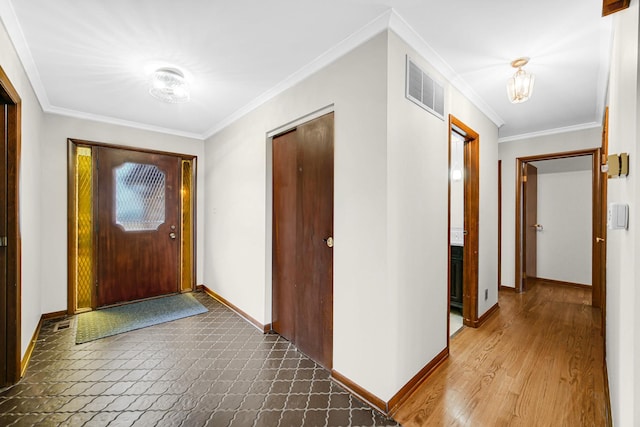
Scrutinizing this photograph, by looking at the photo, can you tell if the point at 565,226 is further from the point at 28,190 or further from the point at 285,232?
the point at 28,190

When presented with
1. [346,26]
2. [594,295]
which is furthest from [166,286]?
[594,295]

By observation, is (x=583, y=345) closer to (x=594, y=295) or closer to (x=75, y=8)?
(x=594, y=295)

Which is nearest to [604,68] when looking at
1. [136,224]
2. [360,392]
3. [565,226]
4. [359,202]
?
[359,202]

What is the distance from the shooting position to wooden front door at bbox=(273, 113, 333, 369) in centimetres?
222

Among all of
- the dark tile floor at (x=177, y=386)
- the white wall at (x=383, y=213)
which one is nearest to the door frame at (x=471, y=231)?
the white wall at (x=383, y=213)

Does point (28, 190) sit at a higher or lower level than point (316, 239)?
higher

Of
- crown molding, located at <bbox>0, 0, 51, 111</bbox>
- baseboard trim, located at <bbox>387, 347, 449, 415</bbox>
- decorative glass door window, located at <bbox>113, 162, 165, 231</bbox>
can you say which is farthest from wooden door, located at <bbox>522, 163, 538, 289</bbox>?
crown molding, located at <bbox>0, 0, 51, 111</bbox>

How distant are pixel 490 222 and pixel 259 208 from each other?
2796mm

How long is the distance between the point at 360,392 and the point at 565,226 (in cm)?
515

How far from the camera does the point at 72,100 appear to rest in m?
3.01

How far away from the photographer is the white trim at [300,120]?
85.9 inches

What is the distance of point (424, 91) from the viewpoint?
2068 mm

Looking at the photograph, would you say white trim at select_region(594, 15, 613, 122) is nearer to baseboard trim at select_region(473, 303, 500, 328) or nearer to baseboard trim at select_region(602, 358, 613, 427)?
baseboard trim at select_region(602, 358, 613, 427)

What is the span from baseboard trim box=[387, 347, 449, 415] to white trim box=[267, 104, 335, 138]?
2.06 metres
